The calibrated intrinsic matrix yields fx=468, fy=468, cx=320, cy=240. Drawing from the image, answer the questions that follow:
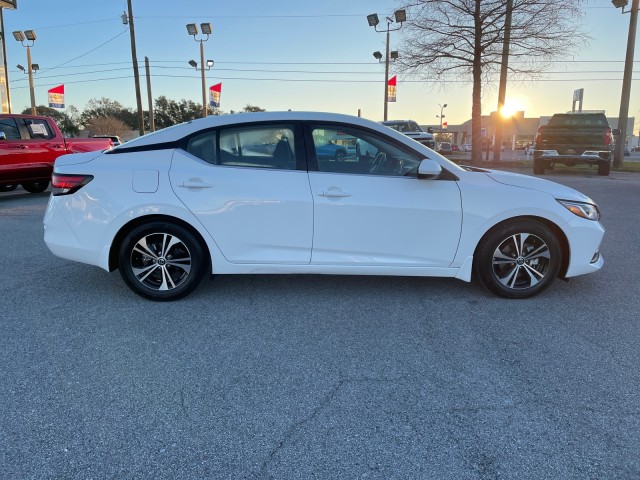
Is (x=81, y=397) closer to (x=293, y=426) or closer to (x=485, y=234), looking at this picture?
(x=293, y=426)

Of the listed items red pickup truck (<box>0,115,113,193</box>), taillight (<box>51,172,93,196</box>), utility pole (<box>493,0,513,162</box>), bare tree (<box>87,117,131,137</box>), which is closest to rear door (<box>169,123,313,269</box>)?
taillight (<box>51,172,93,196</box>)

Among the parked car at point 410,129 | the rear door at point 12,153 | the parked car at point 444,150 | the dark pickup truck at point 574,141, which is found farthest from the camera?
the parked car at point 444,150

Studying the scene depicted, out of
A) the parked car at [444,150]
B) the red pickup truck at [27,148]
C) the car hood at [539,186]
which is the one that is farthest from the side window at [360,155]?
the parked car at [444,150]

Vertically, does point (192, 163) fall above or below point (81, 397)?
above

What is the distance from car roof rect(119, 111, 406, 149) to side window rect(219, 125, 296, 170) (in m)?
0.08

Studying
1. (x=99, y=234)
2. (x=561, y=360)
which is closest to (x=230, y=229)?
(x=99, y=234)

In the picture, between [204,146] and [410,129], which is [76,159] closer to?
[204,146]

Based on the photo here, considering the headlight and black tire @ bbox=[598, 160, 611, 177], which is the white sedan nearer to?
the headlight

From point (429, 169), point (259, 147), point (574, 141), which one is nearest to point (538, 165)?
point (574, 141)

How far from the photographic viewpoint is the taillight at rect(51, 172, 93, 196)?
155 inches

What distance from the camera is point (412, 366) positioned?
117 inches

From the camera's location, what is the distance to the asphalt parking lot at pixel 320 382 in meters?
2.12

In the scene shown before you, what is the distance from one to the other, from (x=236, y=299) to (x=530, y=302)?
2.57 metres

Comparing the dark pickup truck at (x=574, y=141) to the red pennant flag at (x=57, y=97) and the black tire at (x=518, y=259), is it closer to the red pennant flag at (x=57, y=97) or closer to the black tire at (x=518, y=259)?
the black tire at (x=518, y=259)
